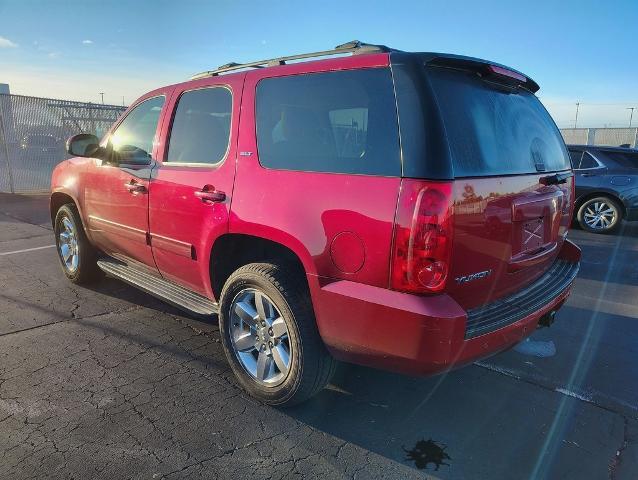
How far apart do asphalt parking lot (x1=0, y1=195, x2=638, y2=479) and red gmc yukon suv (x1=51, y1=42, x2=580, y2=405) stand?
13.7 inches

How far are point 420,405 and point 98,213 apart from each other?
10.6 feet

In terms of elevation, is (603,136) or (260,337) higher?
(603,136)

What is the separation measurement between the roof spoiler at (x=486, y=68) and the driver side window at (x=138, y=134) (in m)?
2.39

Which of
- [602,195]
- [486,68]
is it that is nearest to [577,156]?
[602,195]

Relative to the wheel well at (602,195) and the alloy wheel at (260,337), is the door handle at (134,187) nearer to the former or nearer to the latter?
the alloy wheel at (260,337)

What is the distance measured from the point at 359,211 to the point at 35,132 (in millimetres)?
12816

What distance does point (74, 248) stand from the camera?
4961 mm

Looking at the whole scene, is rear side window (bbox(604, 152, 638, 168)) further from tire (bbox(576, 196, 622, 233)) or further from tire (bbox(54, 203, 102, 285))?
tire (bbox(54, 203, 102, 285))

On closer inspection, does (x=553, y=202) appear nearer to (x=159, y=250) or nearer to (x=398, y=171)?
(x=398, y=171)

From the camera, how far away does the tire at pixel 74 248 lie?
15.6ft

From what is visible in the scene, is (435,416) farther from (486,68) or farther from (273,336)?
(486,68)

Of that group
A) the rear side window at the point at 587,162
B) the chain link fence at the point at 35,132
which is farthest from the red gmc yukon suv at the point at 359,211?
the chain link fence at the point at 35,132

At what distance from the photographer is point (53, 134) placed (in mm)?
12641

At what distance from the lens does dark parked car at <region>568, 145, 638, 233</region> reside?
321 inches
